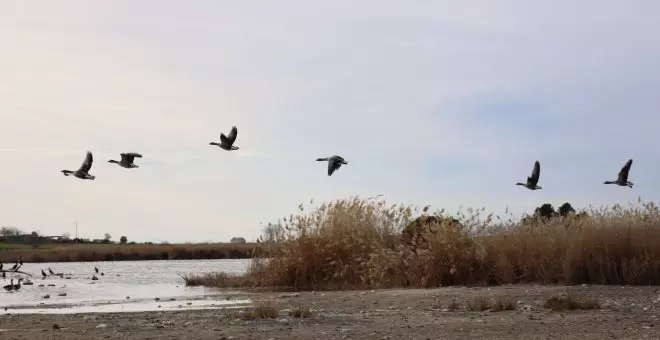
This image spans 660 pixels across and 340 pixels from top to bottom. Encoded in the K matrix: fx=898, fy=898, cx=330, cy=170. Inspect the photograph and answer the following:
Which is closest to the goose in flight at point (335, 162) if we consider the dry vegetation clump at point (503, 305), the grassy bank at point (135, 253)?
the dry vegetation clump at point (503, 305)

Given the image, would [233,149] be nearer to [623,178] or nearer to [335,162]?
[335,162]

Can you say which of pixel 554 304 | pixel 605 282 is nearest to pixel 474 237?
pixel 605 282

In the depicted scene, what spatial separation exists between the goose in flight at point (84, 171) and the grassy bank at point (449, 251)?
992 cm

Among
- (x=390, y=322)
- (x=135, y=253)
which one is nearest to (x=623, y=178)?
(x=390, y=322)

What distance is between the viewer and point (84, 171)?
57.5ft

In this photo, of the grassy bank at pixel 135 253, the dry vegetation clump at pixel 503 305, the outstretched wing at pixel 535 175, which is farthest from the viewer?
the grassy bank at pixel 135 253

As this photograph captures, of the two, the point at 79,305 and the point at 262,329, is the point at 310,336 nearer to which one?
the point at 262,329

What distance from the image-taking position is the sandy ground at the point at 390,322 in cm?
1284

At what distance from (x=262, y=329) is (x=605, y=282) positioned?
1069 cm

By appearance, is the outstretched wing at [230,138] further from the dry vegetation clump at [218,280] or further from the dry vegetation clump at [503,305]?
the dry vegetation clump at [218,280]

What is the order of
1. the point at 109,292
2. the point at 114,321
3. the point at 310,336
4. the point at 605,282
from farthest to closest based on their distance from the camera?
the point at 109,292
the point at 605,282
the point at 114,321
the point at 310,336

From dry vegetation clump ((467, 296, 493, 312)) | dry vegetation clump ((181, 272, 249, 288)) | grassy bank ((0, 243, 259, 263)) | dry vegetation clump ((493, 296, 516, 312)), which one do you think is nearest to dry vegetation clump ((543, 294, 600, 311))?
dry vegetation clump ((493, 296, 516, 312))

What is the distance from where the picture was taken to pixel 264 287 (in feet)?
92.7

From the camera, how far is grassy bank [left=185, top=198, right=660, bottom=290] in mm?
21594
